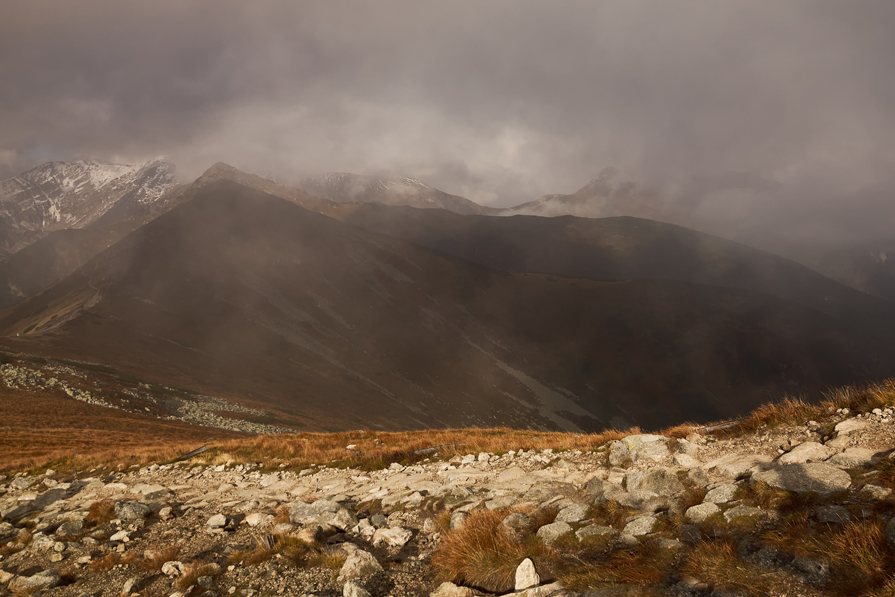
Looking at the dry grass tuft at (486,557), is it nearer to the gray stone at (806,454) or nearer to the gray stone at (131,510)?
the gray stone at (806,454)

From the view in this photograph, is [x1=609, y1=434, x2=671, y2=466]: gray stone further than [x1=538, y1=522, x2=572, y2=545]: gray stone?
Yes

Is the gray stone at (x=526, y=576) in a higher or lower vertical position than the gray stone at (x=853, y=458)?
lower

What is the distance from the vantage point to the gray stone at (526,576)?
614 cm

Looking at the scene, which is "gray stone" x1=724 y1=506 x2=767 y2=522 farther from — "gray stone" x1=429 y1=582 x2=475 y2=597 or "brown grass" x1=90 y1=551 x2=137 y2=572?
"brown grass" x1=90 y1=551 x2=137 y2=572

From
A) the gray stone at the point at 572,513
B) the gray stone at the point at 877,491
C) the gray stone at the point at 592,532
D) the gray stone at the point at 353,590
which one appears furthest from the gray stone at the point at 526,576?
the gray stone at the point at 877,491

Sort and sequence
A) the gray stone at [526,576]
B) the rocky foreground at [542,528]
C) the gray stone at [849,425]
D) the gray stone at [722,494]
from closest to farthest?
1. the rocky foreground at [542,528]
2. the gray stone at [526,576]
3. the gray stone at [722,494]
4. the gray stone at [849,425]

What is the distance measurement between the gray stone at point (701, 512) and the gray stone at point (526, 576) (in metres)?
2.74

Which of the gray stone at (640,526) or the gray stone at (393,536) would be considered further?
the gray stone at (393,536)

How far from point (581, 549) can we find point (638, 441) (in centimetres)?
524

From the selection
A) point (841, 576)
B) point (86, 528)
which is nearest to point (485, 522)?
point (841, 576)

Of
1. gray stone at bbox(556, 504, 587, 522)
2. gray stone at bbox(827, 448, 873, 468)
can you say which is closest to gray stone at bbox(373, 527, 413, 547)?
gray stone at bbox(556, 504, 587, 522)

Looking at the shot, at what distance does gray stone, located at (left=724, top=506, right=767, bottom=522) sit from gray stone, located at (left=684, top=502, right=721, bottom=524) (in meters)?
0.21

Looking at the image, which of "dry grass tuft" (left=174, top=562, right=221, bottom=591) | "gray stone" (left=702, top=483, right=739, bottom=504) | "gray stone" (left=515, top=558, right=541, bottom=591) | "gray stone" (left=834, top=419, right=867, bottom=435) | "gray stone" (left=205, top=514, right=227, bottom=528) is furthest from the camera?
"gray stone" (left=205, top=514, right=227, bottom=528)

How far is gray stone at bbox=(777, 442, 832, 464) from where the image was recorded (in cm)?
811
